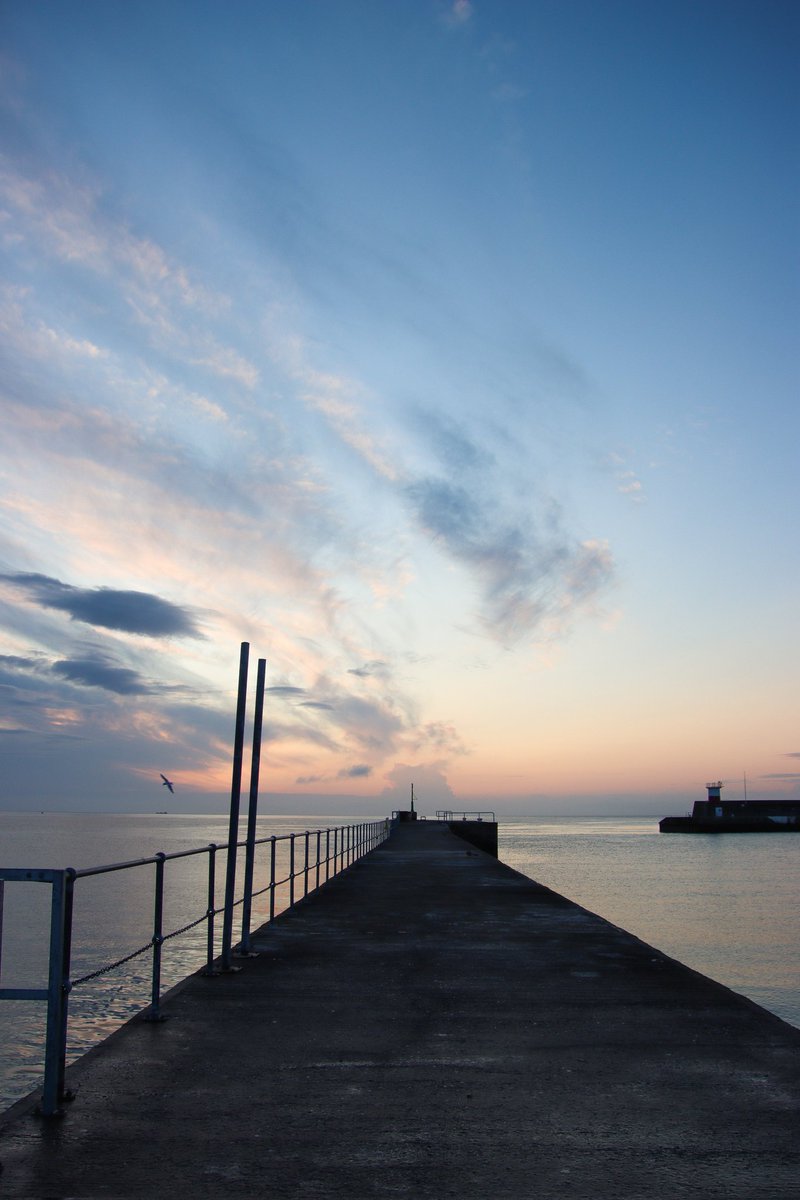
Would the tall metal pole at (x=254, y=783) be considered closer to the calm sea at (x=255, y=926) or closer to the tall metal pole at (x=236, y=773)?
the tall metal pole at (x=236, y=773)

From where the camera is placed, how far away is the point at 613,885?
180 feet

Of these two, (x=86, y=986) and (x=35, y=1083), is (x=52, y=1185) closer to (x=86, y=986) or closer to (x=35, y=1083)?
(x=35, y=1083)

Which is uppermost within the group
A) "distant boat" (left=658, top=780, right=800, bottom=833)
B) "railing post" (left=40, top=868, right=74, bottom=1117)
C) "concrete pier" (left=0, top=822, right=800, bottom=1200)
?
"railing post" (left=40, top=868, right=74, bottom=1117)

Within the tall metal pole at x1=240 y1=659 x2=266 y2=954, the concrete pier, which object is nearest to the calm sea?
the tall metal pole at x1=240 y1=659 x2=266 y2=954

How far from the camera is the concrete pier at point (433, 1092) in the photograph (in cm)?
399

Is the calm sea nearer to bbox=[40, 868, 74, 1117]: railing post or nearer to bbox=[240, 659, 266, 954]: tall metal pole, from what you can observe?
bbox=[240, 659, 266, 954]: tall metal pole

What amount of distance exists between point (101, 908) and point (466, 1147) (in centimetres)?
4041

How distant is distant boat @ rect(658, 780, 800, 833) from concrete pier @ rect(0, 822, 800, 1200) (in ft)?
500

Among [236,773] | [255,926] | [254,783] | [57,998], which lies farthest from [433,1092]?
[255,926]

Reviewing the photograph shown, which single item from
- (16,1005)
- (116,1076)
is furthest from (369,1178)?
(16,1005)

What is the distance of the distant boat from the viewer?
498 ft

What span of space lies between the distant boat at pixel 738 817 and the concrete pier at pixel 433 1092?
152 metres

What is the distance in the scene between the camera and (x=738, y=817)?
508 ft

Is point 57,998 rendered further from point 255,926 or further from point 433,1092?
point 255,926
